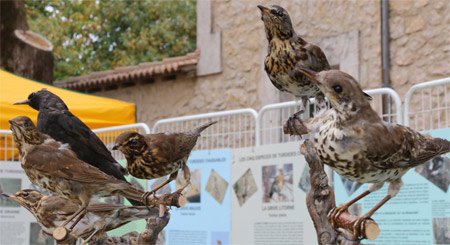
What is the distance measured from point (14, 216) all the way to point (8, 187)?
0.27 metres

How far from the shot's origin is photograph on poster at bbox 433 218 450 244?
429 cm

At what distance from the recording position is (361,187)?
4797 mm

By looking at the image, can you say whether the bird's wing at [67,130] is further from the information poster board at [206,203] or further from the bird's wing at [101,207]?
the information poster board at [206,203]

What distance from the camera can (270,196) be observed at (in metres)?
5.45

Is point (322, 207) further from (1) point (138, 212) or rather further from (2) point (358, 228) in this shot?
(1) point (138, 212)

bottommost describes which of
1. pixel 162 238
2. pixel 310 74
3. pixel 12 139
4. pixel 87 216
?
pixel 162 238

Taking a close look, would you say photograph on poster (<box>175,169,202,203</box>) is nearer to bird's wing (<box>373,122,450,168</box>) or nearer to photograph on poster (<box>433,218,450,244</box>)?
photograph on poster (<box>433,218,450,244</box>)

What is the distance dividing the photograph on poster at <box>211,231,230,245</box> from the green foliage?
36.5ft

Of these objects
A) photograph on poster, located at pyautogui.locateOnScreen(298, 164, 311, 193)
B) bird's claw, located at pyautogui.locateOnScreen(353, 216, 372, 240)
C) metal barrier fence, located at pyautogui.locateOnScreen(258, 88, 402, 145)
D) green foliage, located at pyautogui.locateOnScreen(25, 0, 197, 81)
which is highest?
green foliage, located at pyautogui.locateOnScreen(25, 0, 197, 81)

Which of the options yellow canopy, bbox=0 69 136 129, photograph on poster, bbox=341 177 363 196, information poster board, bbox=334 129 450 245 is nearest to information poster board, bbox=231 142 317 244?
photograph on poster, bbox=341 177 363 196

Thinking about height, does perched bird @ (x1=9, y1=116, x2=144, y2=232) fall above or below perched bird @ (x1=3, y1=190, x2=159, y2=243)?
above

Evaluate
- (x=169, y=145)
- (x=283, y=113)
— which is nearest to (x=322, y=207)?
(x=169, y=145)

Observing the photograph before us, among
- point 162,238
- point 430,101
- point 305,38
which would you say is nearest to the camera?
point 430,101

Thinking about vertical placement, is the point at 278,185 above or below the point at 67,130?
below
